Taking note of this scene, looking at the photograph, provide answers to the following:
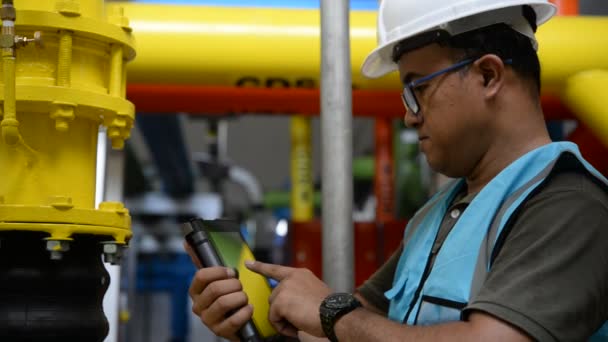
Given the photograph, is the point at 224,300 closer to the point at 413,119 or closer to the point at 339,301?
the point at 339,301

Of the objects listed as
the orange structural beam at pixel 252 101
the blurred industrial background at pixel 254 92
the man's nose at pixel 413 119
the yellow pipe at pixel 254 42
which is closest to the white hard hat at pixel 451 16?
the man's nose at pixel 413 119

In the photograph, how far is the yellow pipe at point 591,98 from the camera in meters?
2.13

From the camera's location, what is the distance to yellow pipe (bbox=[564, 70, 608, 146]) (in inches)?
83.7

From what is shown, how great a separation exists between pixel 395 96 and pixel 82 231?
5.08 feet

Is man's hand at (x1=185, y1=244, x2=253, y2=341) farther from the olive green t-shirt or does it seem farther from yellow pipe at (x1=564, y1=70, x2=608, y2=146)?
yellow pipe at (x1=564, y1=70, x2=608, y2=146)

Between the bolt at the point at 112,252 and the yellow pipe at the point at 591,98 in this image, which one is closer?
the bolt at the point at 112,252

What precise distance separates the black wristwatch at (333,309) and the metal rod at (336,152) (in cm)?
11

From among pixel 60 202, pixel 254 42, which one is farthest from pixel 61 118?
pixel 254 42

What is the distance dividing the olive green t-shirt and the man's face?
0.61ft

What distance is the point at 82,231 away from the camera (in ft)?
3.55

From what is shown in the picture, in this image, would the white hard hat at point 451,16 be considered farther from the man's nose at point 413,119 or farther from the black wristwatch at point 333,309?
the black wristwatch at point 333,309

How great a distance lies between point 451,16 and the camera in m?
1.20

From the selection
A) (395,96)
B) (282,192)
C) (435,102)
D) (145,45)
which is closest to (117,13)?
(435,102)

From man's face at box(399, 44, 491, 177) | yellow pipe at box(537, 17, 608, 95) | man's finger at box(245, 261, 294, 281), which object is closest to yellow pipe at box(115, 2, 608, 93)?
yellow pipe at box(537, 17, 608, 95)
